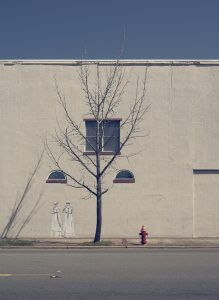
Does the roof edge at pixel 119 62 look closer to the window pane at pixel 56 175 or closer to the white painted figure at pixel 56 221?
the window pane at pixel 56 175

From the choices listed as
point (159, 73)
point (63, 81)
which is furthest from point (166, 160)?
point (63, 81)

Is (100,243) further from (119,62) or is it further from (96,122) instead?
(119,62)

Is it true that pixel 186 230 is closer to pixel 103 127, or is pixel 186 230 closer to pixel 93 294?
pixel 103 127

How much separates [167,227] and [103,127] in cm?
516

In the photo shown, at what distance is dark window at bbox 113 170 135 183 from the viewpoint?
2438 centimetres

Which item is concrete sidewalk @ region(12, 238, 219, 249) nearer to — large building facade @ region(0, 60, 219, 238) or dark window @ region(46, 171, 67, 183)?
large building facade @ region(0, 60, 219, 238)

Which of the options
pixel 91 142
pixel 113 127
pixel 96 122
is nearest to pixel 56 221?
pixel 91 142

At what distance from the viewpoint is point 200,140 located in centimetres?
2445

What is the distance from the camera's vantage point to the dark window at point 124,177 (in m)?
24.4

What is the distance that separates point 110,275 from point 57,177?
1231 cm

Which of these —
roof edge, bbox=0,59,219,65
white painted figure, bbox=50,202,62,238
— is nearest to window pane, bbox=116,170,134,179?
white painted figure, bbox=50,202,62,238

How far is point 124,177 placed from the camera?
24500mm

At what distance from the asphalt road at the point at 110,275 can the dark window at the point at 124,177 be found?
21.6 ft

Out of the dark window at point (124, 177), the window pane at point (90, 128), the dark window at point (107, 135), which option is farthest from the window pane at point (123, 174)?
the window pane at point (90, 128)
